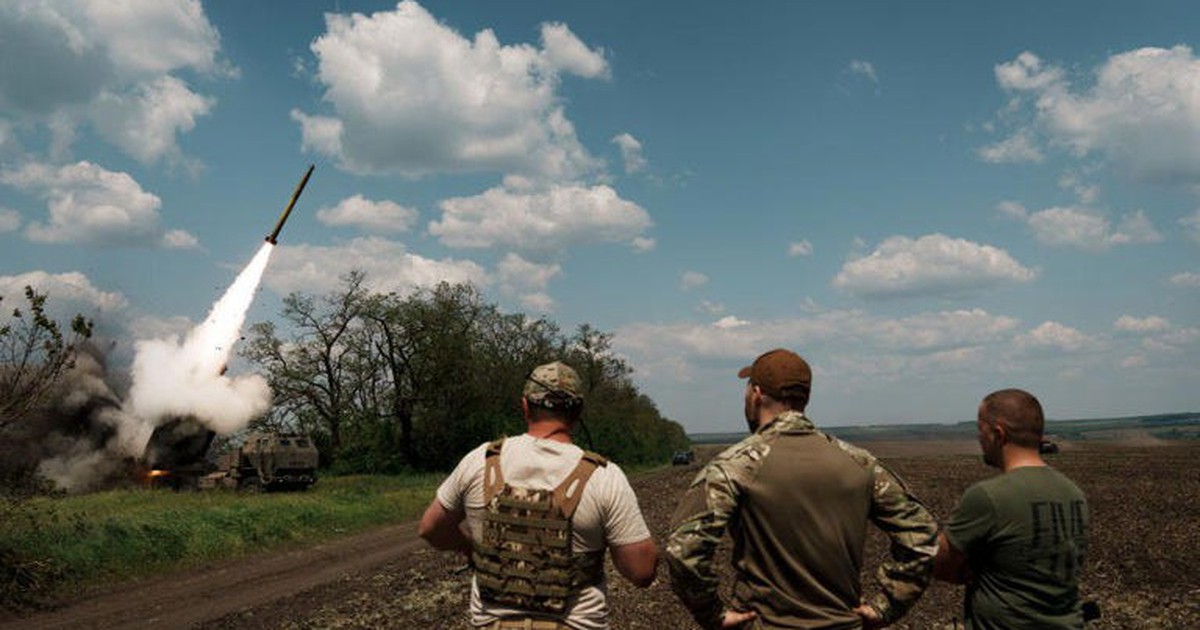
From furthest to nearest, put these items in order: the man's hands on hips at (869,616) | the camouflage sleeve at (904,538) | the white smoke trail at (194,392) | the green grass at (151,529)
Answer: the white smoke trail at (194,392), the green grass at (151,529), the camouflage sleeve at (904,538), the man's hands on hips at (869,616)

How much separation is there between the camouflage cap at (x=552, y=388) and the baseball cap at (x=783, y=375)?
0.95 meters

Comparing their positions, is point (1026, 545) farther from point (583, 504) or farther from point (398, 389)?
point (398, 389)

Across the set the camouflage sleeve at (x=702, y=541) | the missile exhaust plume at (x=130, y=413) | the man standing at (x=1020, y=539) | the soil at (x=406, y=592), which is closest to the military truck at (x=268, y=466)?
the missile exhaust plume at (x=130, y=413)

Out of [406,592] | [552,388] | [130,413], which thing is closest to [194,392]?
[130,413]

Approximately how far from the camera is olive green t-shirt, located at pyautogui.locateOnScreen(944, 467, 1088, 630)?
4.23 metres

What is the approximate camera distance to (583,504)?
4133 millimetres

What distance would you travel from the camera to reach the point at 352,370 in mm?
57531

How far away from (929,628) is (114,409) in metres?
34.8

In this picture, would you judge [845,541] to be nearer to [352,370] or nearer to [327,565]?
[327,565]

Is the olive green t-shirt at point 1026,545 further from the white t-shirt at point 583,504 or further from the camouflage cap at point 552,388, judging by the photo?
the camouflage cap at point 552,388

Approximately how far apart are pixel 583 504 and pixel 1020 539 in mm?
2232

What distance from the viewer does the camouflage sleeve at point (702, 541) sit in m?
3.99

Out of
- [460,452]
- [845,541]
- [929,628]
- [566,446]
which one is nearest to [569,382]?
[566,446]

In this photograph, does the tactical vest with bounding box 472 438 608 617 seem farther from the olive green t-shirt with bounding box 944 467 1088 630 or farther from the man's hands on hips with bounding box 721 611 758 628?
the olive green t-shirt with bounding box 944 467 1088 630
